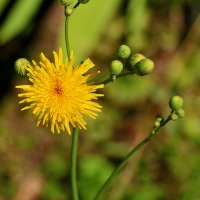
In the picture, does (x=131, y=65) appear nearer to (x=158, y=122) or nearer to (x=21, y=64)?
(x=158, y=122)

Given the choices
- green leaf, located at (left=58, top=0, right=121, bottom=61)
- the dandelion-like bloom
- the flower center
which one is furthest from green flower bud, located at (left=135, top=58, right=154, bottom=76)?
green leaf, located at (left=58, top=0, right=121, bottom=61)

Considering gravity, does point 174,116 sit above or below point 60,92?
below

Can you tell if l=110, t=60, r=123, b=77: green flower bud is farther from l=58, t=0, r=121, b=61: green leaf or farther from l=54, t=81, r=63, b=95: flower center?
l=58, t=0, r=121, b=61: green leaf

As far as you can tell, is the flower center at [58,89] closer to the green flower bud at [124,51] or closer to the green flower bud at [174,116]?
the green flower bud at [124,51]

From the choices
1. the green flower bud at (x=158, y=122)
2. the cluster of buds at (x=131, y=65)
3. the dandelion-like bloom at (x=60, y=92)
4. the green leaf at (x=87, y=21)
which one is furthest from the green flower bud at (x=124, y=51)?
the green leaf at (x=87, y=21)

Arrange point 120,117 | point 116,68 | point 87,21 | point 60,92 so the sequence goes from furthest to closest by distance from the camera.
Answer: point 120,117, point 87,21, point 60,92, point 116,68

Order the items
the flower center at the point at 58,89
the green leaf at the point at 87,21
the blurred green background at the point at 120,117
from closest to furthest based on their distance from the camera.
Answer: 1. the flower center at the point at 58,89
2. the green leaf at the point at 87,21
3. the blurred green background at the point at 120,117

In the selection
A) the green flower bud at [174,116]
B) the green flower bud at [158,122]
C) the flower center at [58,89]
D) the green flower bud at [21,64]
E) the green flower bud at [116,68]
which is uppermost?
the green flower bud at [21,64]

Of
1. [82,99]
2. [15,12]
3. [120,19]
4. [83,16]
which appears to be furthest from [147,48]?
[82,99]

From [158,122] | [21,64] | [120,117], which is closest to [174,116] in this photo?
[158,122]
